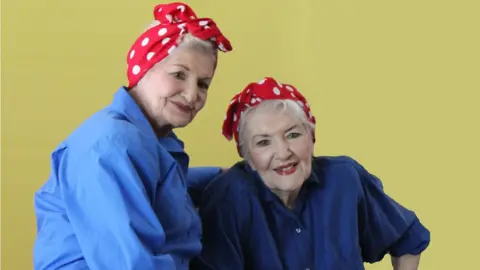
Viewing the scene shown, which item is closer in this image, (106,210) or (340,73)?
(106,210)

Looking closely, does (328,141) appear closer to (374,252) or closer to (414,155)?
(414,155)

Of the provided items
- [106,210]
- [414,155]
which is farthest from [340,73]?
[106,210]

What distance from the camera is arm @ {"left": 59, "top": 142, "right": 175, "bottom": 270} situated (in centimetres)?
107

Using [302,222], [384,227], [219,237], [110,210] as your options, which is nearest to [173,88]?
[110,210]

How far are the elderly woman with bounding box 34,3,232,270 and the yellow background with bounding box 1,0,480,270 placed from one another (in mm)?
533

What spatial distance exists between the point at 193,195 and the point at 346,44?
0.87 metres

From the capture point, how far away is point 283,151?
1.59m

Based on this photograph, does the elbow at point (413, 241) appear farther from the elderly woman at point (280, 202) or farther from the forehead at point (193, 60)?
the forehead at point (193, 60)

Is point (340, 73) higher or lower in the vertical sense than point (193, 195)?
higher

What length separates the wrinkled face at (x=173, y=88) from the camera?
4.34 ft

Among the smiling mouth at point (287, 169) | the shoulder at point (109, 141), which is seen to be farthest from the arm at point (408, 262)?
the shoulder at point (109, 141)

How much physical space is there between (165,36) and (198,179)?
0.57 metres

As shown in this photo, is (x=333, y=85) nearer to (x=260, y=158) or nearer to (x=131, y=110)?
(x=260, y=158)

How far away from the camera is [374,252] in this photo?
177 centimetres
